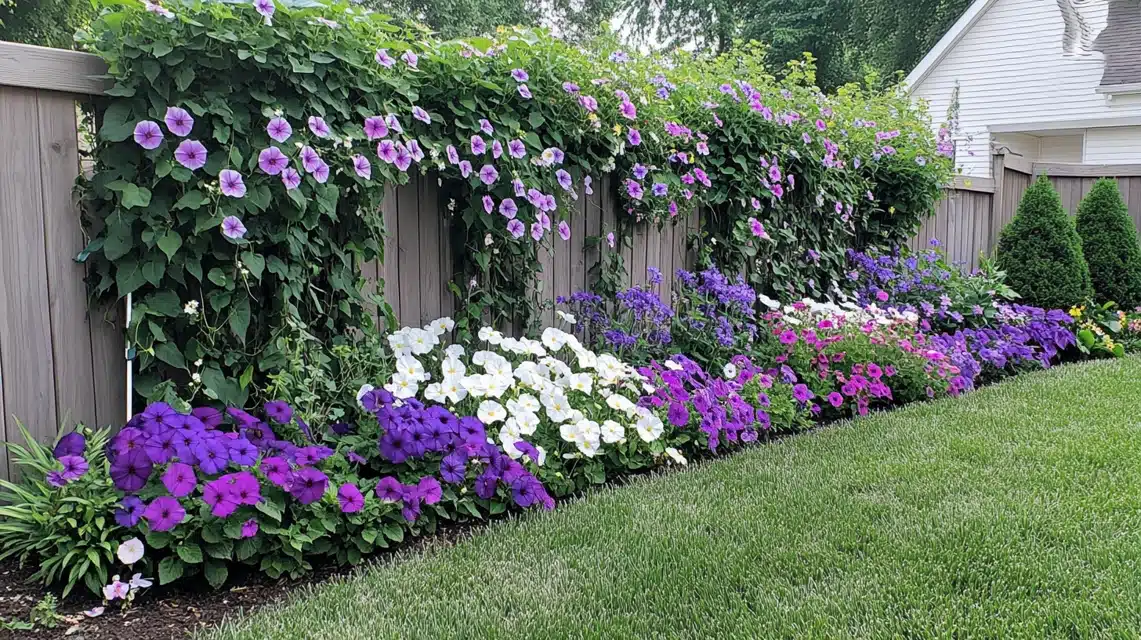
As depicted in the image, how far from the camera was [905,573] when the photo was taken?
7.12ft

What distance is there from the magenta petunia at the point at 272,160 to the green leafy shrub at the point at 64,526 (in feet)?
3.28

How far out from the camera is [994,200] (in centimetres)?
742

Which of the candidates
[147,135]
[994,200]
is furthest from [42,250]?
[994,200]

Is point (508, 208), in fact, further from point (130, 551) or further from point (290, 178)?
point (130, 551)

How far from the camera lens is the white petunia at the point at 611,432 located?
9.82 ft

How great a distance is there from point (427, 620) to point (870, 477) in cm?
182

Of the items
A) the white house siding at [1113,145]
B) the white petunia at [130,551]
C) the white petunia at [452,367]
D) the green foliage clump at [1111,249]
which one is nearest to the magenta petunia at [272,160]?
the white petunia at [452,367]

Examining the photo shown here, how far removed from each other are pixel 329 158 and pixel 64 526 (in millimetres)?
1393

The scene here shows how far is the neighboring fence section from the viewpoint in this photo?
2.37 metres

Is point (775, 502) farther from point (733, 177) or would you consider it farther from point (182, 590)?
point (733, 177)

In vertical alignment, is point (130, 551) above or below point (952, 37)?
below

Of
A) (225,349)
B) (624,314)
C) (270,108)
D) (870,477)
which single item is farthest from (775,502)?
(270,108)

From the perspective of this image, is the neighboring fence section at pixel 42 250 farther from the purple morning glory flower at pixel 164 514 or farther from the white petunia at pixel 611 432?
the white petunia at pixel 611 432

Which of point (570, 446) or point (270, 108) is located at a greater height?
point (270, 108)
